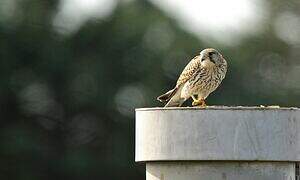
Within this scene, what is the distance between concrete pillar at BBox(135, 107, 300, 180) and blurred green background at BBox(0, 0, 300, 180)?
15430 millimetres

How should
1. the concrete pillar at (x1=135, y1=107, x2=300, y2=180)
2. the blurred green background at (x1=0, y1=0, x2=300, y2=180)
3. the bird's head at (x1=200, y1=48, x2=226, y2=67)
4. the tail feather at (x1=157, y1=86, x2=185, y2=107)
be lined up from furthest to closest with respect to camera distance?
1. the blurred green background at (x1=0, y1=0, x2=300, y2=180)
2. the bird's head at (x1=200, y1=48, x2=226, y2=67)
3. the tail feather at (x1=157, y1=86, x2=185, y2=107)
4. the concrete pillar at (x1=135, y1=107, x2=300, y2=180)

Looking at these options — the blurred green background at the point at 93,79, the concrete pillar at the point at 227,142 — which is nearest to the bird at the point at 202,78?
the concrete pillar at the point at 227,142

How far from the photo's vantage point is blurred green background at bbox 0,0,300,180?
25094 mm

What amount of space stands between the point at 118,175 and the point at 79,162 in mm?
693

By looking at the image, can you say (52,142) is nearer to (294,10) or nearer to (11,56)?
(11,56)

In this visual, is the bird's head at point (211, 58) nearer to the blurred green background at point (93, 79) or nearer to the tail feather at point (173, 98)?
A: the tail feather at point (173, 98)

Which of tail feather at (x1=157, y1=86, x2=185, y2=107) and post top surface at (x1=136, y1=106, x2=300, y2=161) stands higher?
tail feather at (x1=157, y1=86, x2=185, y2=107)

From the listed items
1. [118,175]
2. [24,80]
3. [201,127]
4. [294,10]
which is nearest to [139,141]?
[201,127]

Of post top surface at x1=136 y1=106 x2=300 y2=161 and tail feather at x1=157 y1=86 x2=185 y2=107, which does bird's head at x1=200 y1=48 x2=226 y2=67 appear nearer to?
tail feather at x1=157 y1=86 x2=185 y2=107

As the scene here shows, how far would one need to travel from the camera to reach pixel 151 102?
82.3 feet

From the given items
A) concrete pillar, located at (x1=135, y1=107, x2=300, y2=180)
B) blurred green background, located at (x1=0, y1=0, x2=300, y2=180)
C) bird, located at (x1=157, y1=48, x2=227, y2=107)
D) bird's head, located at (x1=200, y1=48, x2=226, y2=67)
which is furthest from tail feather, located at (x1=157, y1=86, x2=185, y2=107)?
blurred green background, located at (x1=0, y1=0, x2=300, y2=180)

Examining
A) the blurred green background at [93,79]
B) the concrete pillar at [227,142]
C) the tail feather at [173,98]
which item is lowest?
the concrete pillar at [227,142]

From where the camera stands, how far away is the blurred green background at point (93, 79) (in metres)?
25.1

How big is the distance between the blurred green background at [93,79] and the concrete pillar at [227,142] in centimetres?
1543
